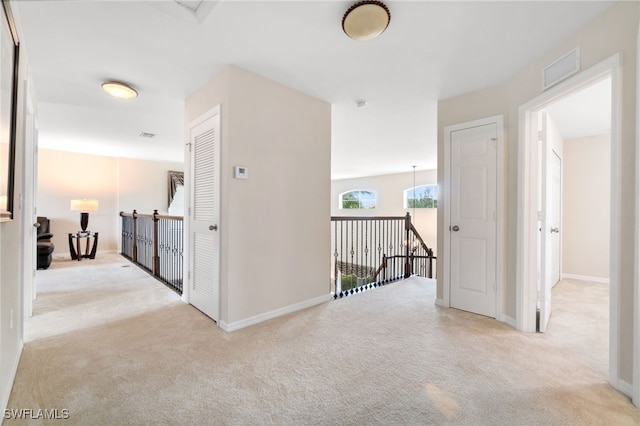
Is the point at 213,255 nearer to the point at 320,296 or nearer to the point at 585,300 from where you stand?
A: the point at 320,296

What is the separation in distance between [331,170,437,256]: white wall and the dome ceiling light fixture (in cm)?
695

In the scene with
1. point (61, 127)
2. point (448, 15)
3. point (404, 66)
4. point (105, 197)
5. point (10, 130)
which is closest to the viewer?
point (10, 130)

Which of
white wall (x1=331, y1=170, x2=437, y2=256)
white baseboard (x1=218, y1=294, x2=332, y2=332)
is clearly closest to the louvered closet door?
white baseboard (x1=218, y1=294, x2=332, y2=332)

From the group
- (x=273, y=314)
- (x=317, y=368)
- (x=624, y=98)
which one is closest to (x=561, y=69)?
(x=624, y=98)

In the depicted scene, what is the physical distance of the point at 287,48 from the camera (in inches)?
87.1

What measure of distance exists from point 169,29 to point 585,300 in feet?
16.9

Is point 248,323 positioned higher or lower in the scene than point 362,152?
lower

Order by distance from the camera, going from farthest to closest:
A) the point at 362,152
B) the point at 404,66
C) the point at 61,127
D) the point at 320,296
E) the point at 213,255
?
the point at 362,152
the point at 61,127
the point at 320,296
the point at 213,255
the point at 404,66

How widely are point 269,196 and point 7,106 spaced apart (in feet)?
5.85

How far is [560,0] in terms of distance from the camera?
1678 mm

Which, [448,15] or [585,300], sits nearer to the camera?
[448,15]

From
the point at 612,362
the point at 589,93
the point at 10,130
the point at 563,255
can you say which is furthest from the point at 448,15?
the point at 563,255

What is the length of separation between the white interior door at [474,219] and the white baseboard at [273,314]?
59.4 inches

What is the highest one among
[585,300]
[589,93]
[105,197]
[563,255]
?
[589,93]
